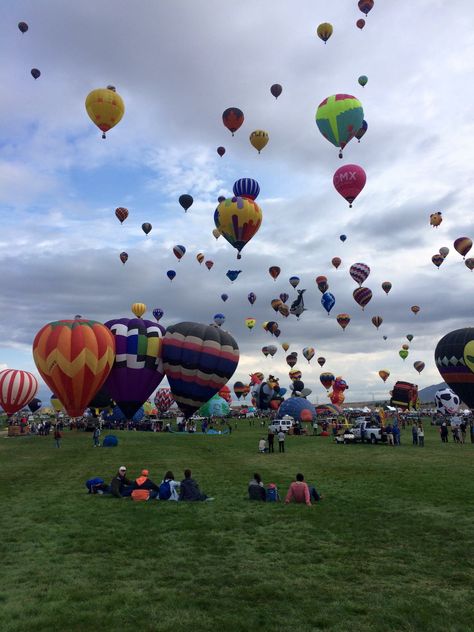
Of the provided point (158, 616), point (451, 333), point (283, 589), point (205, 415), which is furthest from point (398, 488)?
point (205, 415)

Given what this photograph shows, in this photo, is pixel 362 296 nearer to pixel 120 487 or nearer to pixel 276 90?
pixel 276 90

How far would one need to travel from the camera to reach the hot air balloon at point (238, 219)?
130 feet

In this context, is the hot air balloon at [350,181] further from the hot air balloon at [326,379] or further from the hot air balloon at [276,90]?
the hot air balloon at [326,379]

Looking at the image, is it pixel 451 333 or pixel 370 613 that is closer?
pixel 370 613

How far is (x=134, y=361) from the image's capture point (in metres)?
39.1

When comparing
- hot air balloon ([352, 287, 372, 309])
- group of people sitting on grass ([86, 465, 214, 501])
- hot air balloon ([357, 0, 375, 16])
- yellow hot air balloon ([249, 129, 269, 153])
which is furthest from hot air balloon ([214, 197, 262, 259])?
group of people sitting on grass ([86, 465, 214, 501])

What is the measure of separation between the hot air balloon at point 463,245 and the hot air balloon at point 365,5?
88.9ft

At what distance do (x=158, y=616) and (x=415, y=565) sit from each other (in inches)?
176

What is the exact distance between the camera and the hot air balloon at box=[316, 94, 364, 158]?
113ft

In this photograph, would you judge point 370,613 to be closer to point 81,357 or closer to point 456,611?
point 456,611

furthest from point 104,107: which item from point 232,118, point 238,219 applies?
point 238,219

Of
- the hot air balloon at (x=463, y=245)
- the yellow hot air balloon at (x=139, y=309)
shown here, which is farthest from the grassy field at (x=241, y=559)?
the yellow hot air balloon at (x=139, y=309)

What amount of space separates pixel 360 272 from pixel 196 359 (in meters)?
26.1

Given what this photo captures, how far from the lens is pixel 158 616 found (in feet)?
21.3
